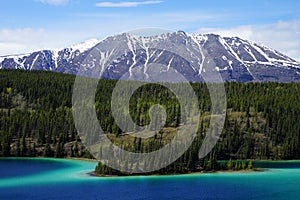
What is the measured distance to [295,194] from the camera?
7694cm

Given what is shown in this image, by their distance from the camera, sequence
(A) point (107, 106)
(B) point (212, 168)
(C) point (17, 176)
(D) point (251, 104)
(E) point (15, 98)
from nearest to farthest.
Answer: (C) point (17, 176) → (B) point (212, 168) → (D) point (251, 104) → (A) point (107, 106) → (E) point (15, 98)

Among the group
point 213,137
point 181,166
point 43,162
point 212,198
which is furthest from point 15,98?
point 212,198

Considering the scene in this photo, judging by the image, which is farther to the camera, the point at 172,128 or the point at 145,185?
the point at 172,128

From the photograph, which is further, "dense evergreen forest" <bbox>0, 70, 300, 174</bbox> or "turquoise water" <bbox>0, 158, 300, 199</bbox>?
"dense evergreen forest" <bbox>0, 70, 300, 174</bbox>

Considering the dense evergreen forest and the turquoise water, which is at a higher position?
the dense evergreen forest

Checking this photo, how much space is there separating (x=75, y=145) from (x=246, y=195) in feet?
258

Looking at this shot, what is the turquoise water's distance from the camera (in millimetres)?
76188

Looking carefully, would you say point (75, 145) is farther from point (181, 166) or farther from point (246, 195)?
point (246, 195)

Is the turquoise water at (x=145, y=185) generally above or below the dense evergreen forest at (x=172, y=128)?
below

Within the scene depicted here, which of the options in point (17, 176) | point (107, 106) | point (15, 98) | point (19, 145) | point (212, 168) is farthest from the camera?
point (15, 98)

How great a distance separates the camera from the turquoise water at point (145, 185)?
76.2m

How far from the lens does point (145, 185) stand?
8738 cm

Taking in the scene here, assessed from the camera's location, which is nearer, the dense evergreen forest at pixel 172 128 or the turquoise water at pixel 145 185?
the turquoise water at pixel 145 185

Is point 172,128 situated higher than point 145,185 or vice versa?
point 172,128
